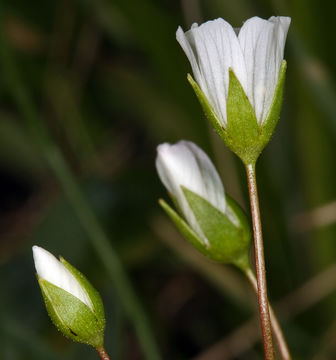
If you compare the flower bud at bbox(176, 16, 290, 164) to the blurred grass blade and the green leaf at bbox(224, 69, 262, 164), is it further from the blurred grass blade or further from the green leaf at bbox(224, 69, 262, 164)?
the blurred grass blade

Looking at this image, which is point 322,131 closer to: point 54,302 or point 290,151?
point 290,151

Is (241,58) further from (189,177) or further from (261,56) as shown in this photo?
(189,177)

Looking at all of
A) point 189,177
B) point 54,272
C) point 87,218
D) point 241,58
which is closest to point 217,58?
point 241,58

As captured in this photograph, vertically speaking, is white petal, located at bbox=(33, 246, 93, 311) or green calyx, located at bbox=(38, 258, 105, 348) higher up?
white petal, located at bbox=(33, 246, 93, 311)

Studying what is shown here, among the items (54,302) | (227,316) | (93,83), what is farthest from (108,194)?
(54,302)

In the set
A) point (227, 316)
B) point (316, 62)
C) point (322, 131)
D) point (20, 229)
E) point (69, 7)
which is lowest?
point (227, 316)

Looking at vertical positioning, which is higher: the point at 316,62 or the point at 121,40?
the point at 121,40

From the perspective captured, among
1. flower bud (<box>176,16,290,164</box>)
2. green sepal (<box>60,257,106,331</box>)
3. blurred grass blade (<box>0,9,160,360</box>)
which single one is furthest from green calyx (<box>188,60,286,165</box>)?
blurred grass blade (<box>0,9,160,360</box>)
